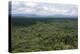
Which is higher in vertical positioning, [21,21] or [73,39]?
[21,21]

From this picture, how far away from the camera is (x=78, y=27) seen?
2.46 m

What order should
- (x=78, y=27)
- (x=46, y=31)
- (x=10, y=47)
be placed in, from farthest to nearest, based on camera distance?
1. (x=78, y=27)
2. (x=46, y=31)
3. (x=10, y=47)

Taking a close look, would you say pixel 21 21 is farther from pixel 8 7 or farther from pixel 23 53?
pixel 23 53

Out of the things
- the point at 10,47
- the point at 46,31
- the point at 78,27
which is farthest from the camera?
the point at 78,27

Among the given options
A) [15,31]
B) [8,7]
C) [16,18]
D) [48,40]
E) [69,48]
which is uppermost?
[8,7]

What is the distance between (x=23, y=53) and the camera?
7.11 ft

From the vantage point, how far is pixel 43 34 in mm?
2262

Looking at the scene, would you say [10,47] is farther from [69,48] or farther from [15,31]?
[69,48]

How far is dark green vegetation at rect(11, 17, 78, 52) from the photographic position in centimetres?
215

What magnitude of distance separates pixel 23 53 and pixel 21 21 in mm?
450

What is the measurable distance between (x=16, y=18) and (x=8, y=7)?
0.18 m

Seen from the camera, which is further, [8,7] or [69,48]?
[69,48]

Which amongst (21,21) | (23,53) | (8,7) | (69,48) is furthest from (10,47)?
(69,48)

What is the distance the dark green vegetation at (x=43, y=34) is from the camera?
2.15 metres
